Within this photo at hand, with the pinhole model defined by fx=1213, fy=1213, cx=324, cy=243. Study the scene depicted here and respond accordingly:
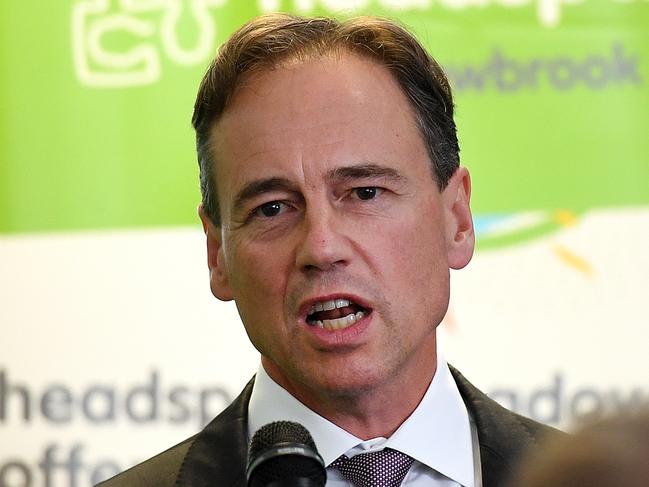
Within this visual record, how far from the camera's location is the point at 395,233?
1.96m

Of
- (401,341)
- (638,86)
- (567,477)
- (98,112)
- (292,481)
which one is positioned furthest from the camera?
(98,112)

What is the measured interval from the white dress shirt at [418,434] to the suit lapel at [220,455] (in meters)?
0.03

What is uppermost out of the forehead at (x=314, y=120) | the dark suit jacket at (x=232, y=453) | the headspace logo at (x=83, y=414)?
the forehead at (x=314, y=120)

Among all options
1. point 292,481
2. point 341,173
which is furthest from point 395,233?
point 292,481

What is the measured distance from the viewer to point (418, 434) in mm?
2016

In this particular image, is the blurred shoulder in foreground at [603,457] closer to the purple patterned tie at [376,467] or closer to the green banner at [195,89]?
the purple patterned tie at [376,467]

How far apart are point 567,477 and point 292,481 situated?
21.0 inches

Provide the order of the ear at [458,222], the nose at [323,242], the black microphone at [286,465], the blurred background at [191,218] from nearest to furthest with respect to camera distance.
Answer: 1. the black microphone at [286,465]
2. the nose at [323,242]
3. the ear at [458,222]
4. the blurred background at [191,218]

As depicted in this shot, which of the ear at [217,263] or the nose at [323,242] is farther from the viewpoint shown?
the ear at [217,263]

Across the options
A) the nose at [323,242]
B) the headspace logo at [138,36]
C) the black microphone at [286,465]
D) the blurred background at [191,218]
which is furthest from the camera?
the headspace logo at [138,36]

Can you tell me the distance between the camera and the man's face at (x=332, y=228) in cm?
191

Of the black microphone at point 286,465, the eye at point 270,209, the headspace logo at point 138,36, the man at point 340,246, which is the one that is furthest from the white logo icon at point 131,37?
the black microphone at point 286,465

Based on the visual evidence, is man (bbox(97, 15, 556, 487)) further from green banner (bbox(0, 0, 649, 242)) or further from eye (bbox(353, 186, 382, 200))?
green banner (bbox(0, 0, 649, 242))

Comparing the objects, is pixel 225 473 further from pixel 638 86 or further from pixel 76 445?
pixel 638 86
